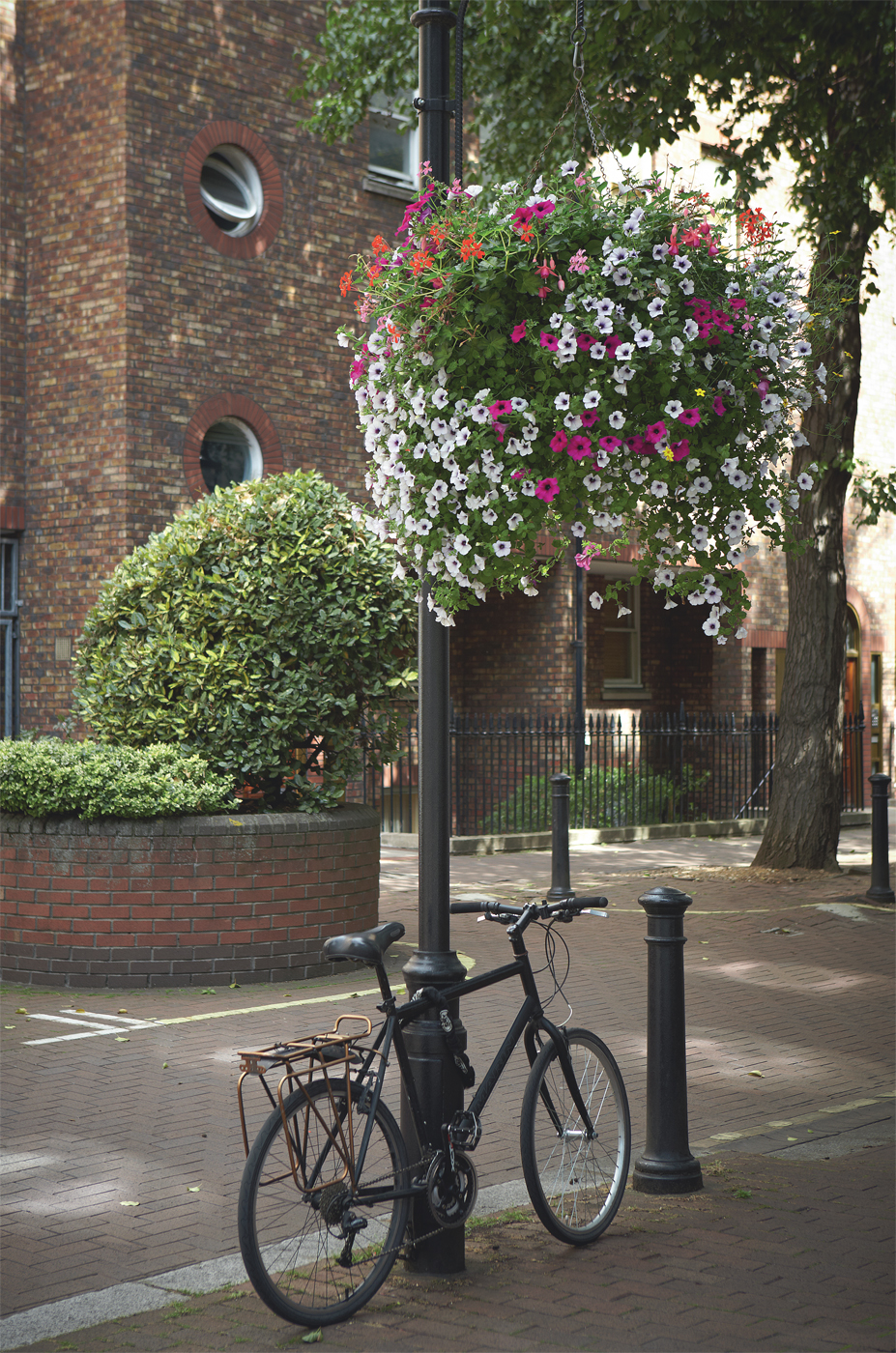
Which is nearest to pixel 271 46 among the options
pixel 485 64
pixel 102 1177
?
pixel 485 64

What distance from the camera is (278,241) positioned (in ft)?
53.3

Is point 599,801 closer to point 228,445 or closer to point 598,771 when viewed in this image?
point 598,771

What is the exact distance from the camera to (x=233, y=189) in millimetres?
16094

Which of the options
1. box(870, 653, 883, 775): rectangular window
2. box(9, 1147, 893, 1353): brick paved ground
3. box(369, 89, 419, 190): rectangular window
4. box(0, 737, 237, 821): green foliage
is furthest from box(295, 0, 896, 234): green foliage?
box(870, 653, 883, 775): rectangular window

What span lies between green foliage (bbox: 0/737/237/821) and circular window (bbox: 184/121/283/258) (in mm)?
8701

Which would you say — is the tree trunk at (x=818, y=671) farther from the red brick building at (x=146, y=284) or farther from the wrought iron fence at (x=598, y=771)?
the wrought iron fence at (x=598, y=771)

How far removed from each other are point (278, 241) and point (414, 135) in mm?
3316

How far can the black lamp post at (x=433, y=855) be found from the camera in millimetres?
4137

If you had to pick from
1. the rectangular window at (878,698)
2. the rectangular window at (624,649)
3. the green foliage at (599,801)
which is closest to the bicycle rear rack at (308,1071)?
the green foliage at (599,801)

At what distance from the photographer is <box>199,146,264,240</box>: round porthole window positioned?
51.8 feet

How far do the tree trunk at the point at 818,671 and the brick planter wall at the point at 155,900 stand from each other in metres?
6.09

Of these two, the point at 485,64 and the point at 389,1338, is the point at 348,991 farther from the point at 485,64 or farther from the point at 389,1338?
the point at 485,64

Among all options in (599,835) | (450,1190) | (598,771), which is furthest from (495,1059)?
(598,771)

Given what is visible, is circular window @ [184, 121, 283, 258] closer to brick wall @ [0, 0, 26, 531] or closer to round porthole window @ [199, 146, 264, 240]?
round porthole window @ [199, 146, 264, 240]
